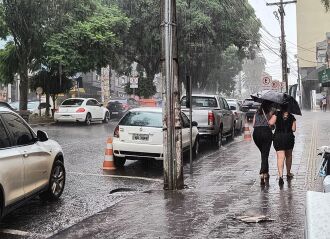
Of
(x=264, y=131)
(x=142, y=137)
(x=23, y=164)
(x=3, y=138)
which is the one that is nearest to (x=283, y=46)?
(x=142, y=137)

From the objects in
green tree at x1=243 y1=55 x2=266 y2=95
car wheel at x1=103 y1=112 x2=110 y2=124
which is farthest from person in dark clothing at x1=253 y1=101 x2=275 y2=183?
green tree at x1=243 y1=55 x2=266 y2=95

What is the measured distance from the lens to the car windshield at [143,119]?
12570 millimetres

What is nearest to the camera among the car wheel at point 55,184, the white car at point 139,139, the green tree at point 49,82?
the car wheel at point 55,184

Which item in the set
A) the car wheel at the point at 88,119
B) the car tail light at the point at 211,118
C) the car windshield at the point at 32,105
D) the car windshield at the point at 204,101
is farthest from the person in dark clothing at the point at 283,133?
the car windshield at the point at 32,105

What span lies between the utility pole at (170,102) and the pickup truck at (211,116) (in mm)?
7396

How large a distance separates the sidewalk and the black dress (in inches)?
29.3

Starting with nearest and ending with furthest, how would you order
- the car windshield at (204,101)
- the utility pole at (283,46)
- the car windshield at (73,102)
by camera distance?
the car windshield at (204,101)
the car windshield at (73,102)
the utility pole at (283,46)

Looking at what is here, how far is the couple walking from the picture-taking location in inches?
392

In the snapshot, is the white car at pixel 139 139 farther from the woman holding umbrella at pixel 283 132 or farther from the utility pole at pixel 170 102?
the woman holding umbrella at pixel 283 132

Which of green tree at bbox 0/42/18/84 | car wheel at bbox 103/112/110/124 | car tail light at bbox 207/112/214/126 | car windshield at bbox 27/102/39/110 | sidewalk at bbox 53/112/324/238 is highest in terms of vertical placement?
green tree at bbox 0/42/18/84

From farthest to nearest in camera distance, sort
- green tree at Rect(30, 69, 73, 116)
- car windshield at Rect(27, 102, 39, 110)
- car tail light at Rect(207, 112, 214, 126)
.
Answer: car windshield at Rect(27, 102, 39, 110), green tree at Rect(30, 69, 73, 116), car tail light at Rect(207, 112, 214, 126)

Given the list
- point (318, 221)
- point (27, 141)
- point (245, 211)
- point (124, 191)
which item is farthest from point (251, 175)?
point (318, 221)

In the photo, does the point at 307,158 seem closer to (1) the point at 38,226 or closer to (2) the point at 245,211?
(2) the point at 245,211

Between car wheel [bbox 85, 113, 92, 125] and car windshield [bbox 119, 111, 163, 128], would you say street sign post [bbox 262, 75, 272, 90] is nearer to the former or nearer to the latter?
car wheel [bbox 85, 113, 92, 125]
